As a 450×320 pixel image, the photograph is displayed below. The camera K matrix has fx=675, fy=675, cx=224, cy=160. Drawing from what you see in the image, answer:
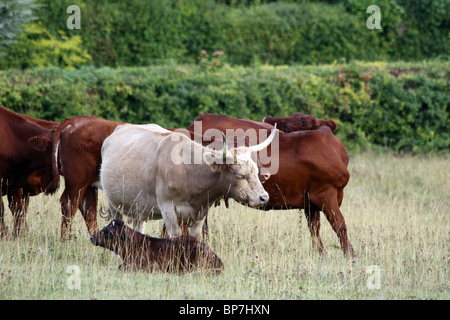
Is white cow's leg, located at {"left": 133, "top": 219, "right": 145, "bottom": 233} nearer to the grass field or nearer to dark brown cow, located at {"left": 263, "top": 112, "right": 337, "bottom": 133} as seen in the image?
the grass field

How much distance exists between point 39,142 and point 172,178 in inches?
99.7

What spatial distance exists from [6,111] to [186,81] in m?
5.90

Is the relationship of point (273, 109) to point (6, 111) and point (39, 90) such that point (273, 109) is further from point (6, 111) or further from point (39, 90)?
point (6, 111)

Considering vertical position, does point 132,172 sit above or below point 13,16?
below

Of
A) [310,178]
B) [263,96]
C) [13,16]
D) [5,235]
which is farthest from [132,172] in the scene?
[13,16]

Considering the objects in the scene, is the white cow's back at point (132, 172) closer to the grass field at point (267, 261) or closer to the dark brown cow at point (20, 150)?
the grass field at point (267, 261)

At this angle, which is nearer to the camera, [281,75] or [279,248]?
[279,248]

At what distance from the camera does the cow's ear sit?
30.1 ft

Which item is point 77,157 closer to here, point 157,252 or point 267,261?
point 157,252

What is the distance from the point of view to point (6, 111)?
31.2 ft

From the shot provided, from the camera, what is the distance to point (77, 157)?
356 inches

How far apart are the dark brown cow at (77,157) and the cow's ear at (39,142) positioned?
18 cm

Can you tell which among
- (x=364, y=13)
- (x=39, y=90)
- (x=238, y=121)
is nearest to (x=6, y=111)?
(x=238, y=121)

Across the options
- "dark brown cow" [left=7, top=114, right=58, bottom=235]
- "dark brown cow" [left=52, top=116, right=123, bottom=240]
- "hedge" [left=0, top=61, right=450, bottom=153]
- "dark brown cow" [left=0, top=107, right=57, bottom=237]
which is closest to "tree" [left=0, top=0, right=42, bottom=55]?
"hedge" [left=0, top=61, right=450, bottom=153]
